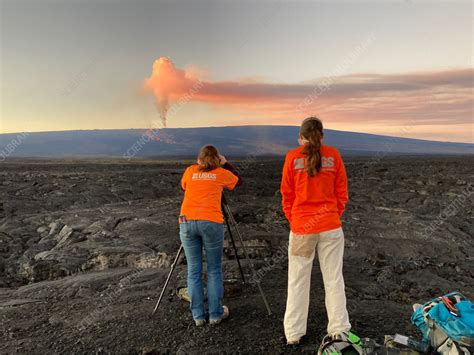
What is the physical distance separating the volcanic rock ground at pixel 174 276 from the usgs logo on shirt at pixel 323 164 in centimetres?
219

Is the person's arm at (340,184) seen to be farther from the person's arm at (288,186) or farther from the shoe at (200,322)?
the shoe at (200,322)

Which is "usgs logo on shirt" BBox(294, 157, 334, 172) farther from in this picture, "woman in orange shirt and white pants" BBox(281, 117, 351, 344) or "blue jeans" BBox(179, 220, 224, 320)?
"blue jeans" BBox(179, 220, 224, 320)

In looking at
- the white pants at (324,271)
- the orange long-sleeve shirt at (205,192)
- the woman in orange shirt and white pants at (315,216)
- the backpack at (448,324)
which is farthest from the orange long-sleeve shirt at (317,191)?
the backpack at (448,324)

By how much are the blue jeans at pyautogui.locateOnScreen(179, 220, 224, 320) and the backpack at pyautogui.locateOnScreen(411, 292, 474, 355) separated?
2.50 metres

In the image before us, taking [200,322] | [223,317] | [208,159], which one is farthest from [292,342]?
[208,159]

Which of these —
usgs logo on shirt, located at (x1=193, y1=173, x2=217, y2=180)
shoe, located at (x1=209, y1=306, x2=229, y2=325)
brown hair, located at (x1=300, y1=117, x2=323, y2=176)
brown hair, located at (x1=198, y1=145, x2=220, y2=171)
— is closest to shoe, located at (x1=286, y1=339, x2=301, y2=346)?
shoe, located at (x1=209, y1=306, x2=229, y2=325)

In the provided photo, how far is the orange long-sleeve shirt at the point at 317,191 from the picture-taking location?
4.93m

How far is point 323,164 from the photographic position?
16.1 feet

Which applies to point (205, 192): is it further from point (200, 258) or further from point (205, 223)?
point (200, 258)

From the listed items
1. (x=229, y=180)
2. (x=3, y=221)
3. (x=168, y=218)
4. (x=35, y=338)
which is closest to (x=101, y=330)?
(x=35, y=338)

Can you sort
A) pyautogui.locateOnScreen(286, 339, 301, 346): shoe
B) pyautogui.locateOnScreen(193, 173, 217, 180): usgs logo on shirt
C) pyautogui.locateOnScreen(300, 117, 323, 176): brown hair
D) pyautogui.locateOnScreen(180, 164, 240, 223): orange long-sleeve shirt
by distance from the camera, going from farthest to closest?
pyautogui.locateOnScreen(193, 173, 217, 180): usgs logo on shirt < pyautogui.locateOnScreen(180, 164, 240, 223): orange long-sleeve shirt < pyautogui.locateOnScreen(286, 339, 301, 346): shoe < pyautogui.locateOnScreen(300, 117, 323, 176): brown hair

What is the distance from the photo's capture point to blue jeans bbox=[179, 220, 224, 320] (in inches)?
223

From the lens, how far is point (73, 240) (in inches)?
467

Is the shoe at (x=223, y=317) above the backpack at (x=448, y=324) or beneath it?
beneath
